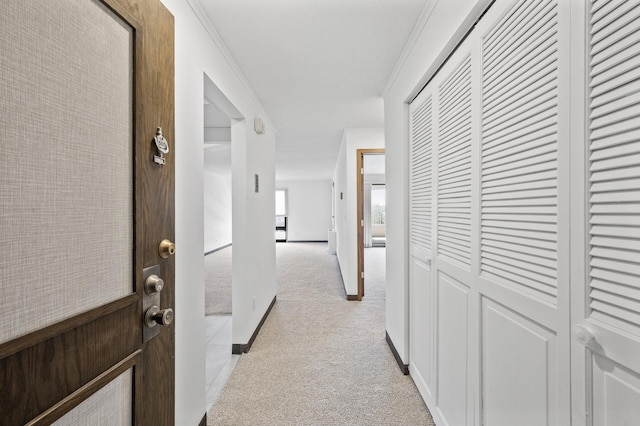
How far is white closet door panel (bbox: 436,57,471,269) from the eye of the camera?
1414mm

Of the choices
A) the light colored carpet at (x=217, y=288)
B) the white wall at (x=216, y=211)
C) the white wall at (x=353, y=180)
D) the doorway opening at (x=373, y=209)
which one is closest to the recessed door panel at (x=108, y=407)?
the light colored carpet at (x=217, y=288)

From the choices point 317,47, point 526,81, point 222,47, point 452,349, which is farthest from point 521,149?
point 222,47

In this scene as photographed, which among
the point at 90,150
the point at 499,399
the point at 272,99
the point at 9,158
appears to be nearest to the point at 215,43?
the point at 272,99

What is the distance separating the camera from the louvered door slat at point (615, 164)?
657 mm

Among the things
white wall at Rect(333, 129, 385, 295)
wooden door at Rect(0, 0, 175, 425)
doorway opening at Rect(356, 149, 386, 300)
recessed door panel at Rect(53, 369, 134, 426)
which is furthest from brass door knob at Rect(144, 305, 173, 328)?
doorway opening at Rect(356, 149, 386, 300)

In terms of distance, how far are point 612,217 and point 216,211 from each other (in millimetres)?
9909

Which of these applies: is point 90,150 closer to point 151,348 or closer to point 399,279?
point 151,348

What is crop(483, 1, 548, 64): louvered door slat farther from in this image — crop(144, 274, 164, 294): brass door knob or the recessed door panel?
the recessed door panel

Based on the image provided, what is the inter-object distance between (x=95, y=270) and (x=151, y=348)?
0.33 metres

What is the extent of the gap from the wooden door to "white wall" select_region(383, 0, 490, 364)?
121cm

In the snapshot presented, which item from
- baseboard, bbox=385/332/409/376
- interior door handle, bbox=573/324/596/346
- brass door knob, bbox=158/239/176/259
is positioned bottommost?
baseboard, bbox=385/332/409/376

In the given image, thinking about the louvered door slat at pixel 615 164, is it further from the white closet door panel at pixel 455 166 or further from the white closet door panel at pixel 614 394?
the white closet door panel at pixel 455 166

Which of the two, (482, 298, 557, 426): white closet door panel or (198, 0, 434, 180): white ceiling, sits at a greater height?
(198, 0, 434, 180): white ceiling

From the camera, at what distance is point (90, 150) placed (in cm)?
77
